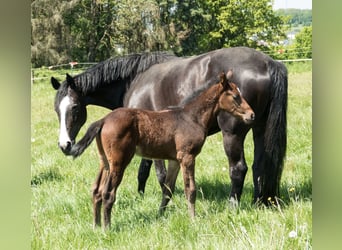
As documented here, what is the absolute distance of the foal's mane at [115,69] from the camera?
122 inches

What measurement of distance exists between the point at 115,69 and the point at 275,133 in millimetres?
1002

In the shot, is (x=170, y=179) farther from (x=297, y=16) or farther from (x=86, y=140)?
(x=297, y=16)

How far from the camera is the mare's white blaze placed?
2885mm

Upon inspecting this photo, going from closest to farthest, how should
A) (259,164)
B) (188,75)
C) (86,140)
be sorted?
(86,140) < (259,164) < (188,75)

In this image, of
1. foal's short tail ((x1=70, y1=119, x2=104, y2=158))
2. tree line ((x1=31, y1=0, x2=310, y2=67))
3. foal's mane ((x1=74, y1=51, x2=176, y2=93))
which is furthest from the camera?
foal's mane ((x1=74, y1=51, x2=176, y2=93))

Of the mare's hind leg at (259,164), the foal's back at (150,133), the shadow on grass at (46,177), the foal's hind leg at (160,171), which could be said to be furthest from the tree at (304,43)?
the shadow on grass at (46,177)

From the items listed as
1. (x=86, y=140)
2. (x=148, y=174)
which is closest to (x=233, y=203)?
(x=148, y=174)

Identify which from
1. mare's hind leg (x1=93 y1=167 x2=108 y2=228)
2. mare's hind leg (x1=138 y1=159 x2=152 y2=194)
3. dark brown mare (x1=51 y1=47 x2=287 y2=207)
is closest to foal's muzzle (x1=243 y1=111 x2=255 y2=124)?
dark brown mare (x1=51 y1=47 x2=287 y2=207)

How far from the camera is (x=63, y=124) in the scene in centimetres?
291

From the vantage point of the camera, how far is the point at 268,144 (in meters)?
2.90

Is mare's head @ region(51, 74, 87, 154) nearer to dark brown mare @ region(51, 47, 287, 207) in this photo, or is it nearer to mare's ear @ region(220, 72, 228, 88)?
dark brown mare @ region(51, 47, 287, 207)

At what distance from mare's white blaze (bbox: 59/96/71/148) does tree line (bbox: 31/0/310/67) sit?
0.74 ft

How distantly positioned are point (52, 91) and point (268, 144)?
1202mm
